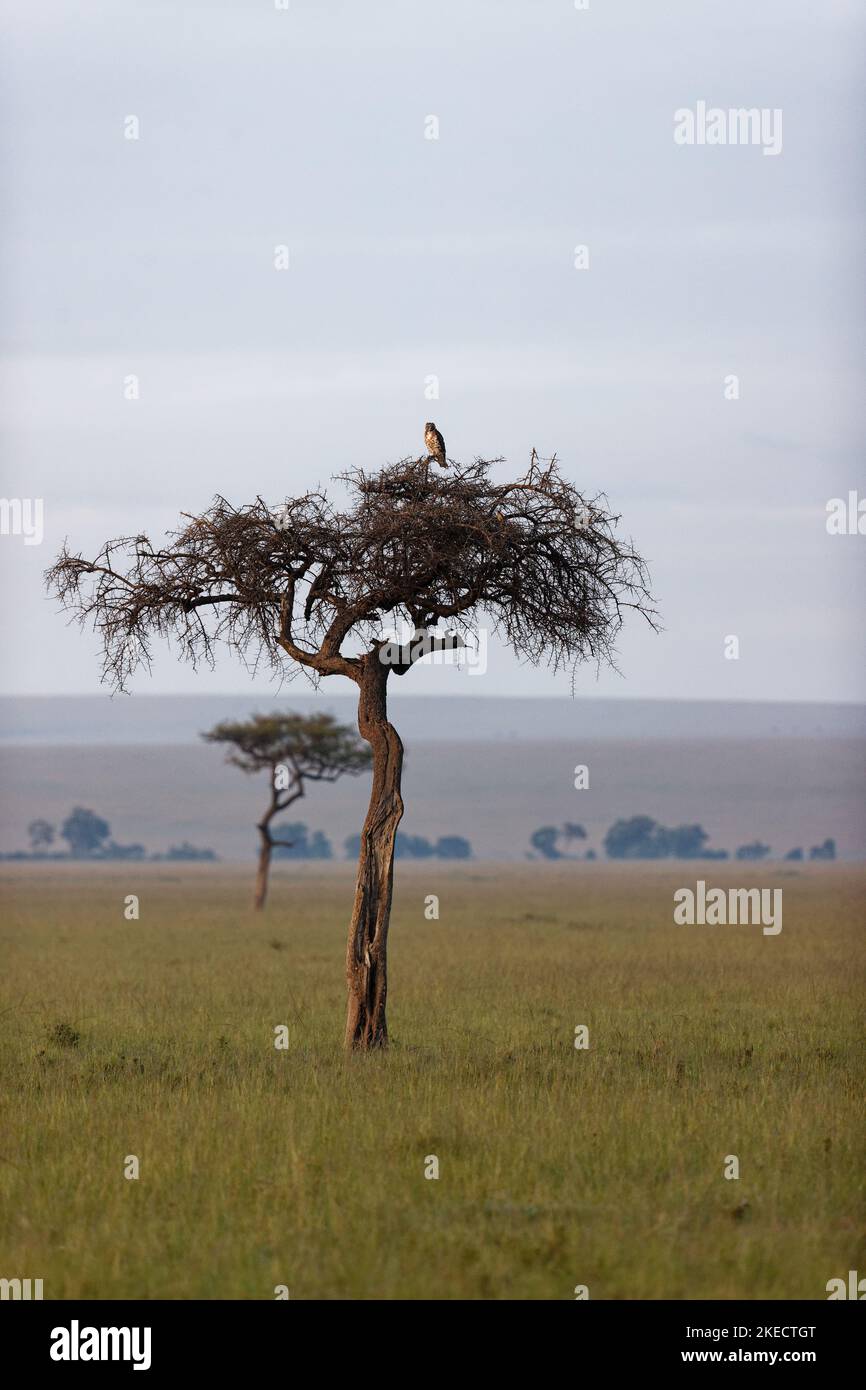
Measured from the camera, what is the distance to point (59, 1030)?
18.8 metres

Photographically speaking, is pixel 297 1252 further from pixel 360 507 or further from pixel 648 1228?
A: pixel 360 507

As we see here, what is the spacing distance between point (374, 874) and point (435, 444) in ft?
14.6

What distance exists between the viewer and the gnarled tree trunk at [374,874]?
54.1 ft

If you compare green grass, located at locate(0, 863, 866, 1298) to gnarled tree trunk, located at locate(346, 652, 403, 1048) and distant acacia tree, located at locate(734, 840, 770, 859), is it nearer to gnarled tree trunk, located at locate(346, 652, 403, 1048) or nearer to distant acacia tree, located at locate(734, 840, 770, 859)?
gnarled tree trunk, located at locate(346, 652, 403, 1048)

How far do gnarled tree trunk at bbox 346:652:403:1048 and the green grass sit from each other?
1.81ft

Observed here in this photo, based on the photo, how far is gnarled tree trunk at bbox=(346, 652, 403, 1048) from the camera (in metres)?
16.5

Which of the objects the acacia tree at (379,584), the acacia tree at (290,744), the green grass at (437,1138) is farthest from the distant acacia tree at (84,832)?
the acacia tree at (379,584)

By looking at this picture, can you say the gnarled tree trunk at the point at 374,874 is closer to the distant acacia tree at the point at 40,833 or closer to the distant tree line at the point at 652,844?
the distant tree line at the point at 652,844

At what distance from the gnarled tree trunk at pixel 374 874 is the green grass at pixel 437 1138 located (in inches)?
21.7

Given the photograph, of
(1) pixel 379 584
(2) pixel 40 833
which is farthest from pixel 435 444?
(2) pixel 40 833

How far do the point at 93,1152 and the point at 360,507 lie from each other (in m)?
6.83
